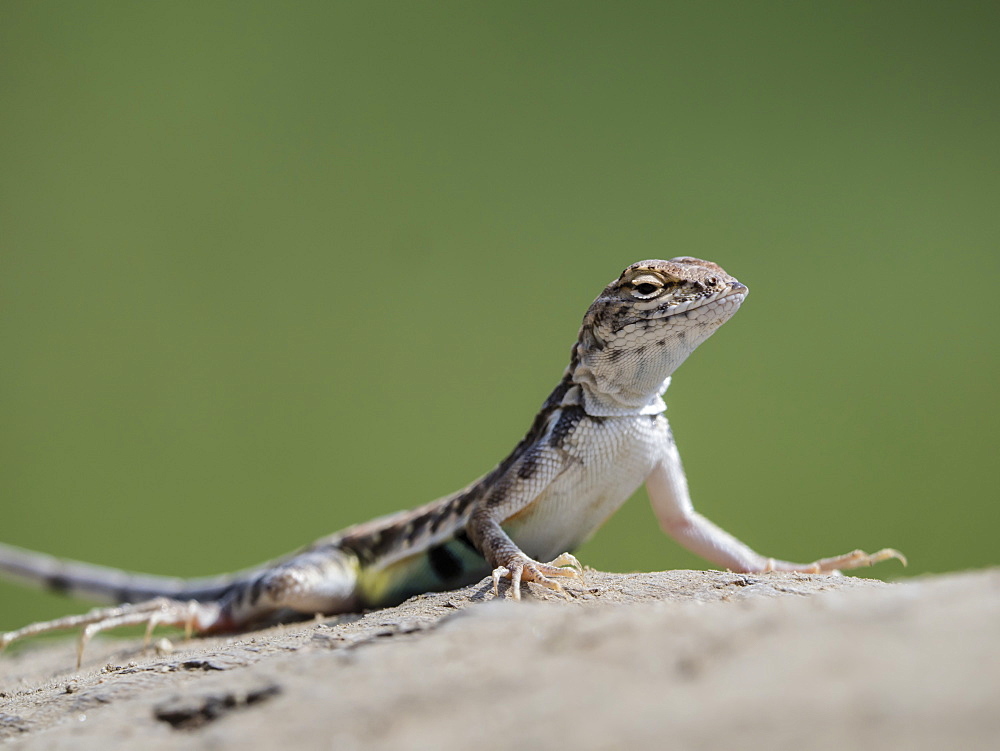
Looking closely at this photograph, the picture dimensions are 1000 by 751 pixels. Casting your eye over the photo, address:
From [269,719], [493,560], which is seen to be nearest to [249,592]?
[493,560]

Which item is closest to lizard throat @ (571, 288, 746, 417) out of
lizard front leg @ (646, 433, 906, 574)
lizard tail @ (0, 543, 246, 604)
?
lizard front leg @ (646, 433, 906, 574)

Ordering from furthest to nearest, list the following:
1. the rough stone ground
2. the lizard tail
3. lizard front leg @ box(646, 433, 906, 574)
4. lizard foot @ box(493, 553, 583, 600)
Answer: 1. the lizard tail
2. lizard front leg @ box(646, 433, 906, 574)
3. lizard foot @ box(493, 553, 583, 600)
4. the rough stone ground

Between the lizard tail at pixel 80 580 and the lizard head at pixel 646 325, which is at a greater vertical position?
the lizard head at pixel 646 325

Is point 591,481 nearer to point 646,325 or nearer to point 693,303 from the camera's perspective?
point 646,325

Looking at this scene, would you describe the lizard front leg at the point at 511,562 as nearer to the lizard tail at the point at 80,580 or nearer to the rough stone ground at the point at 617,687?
the rough stone ground at the point at 617,687

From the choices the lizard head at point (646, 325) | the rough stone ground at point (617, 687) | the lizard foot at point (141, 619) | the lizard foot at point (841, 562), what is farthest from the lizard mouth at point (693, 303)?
the lizard foot at point (141, 619)

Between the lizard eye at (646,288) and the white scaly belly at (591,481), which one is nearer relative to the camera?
the lizard eye at (646,288)

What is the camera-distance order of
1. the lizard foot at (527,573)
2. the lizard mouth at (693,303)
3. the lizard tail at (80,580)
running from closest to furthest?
the lizard foot at (527,573), the lizard mouth at (693,303), the lizard tail at (80,580)

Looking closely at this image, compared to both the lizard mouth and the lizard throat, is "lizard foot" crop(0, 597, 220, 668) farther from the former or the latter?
the lizard mouth
